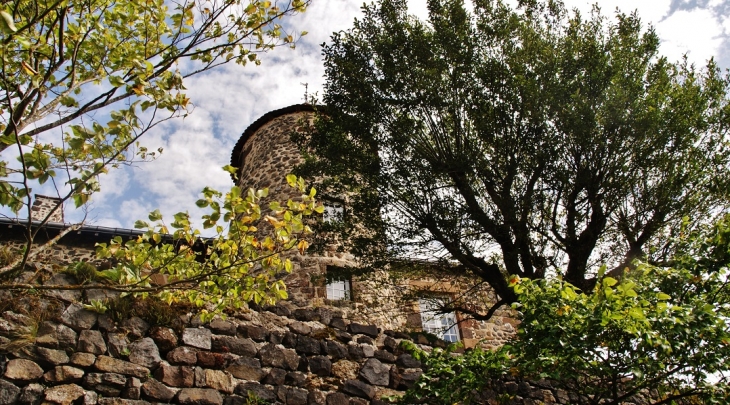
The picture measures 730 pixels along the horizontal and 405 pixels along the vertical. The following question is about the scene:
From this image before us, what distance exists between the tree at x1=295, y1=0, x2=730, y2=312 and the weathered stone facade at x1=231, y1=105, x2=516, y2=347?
1.34 metres

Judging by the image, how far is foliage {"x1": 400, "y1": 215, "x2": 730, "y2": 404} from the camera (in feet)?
13.4

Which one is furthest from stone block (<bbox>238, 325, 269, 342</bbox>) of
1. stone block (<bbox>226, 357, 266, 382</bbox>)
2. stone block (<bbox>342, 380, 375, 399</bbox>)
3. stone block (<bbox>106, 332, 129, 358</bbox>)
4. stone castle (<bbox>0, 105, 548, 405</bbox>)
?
stone block (<bbox>106, 332, 129, 358</bbox>)

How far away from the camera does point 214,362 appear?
526 cm

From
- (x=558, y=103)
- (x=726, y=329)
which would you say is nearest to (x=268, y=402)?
(x=726, y=329)

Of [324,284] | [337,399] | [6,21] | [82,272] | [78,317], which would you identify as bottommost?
[337,399]

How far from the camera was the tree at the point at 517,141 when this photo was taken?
311 inches

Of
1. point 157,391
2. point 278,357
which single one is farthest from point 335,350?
point 157,391

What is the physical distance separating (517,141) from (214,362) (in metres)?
5.93

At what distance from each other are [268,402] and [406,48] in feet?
22.1

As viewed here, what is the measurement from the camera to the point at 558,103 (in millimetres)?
8016

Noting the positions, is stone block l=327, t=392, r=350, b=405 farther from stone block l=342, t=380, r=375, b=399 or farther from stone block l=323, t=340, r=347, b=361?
stone block l=323, t=340, r=347, b=361

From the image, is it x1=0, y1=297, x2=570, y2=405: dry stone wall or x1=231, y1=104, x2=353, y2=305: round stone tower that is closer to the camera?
x1=0, y1=297, x2=570, y2=405: dry stone wall

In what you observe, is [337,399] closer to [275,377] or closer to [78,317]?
[275,377]

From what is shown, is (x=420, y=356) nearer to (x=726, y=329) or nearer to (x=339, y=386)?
(x=339, y=386)
